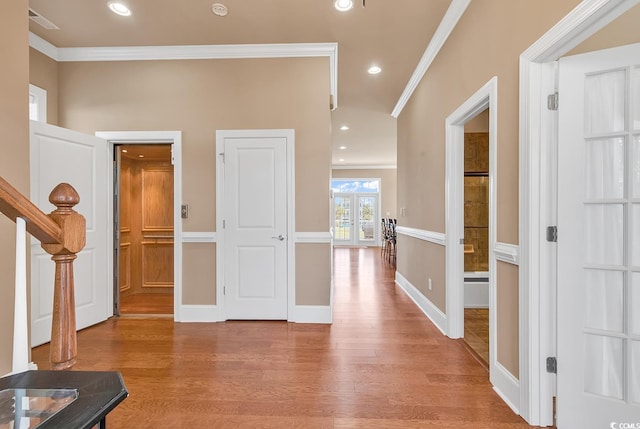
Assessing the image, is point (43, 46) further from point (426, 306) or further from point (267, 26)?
point (426, 306)

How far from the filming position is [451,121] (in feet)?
9.95

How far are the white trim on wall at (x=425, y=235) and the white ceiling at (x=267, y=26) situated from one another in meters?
2.10

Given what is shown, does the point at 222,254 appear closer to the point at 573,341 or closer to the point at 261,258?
the point at 261,258

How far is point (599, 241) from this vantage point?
1674mm

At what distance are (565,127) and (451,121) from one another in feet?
4.47

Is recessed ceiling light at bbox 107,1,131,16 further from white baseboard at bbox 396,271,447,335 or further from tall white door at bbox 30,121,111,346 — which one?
white baseboard at bbox 396,271,447,335

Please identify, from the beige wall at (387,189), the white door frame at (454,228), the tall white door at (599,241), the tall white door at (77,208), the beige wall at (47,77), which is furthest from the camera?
the beige wall at (387,189)

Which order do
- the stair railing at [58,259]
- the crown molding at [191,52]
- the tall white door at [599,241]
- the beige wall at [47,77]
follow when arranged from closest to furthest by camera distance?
the stair railing at [58,259] → the tall white door at [599,241] → the beige wall at [47,77] → the crown molding at [191,52]

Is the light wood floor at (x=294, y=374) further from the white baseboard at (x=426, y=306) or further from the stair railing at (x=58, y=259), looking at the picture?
the stair railing at (x=58, y=259)

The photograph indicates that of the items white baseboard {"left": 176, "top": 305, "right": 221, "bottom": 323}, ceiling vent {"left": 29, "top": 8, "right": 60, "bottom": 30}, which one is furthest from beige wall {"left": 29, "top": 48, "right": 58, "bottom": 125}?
white baseboard {"left": 176, "top": 305, "right": 221, "bottom": 323}

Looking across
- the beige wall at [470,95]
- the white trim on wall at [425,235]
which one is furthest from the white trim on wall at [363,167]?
the beige wall at [470,95]

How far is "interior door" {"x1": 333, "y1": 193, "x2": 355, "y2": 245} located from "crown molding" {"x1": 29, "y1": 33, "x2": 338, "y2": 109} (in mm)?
8609

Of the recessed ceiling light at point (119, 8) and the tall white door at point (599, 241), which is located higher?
the recessed ceiling light at point (119, 8)

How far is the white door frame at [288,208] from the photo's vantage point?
11.7 ft
